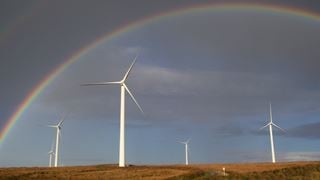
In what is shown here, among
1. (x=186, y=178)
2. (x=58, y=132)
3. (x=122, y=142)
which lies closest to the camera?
(x=186, y=178)

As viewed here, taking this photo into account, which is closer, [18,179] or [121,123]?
[18,179]

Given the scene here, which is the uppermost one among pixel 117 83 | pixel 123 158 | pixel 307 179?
pixel 117 83

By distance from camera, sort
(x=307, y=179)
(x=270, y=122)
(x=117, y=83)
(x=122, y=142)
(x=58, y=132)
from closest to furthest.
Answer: (x=307, y=179) → (x=122, y=142) → (x=117, y=83) → (x=58, y=132) → (x=270, y=122)

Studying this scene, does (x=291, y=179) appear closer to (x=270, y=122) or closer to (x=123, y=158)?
(x=123, y=158)

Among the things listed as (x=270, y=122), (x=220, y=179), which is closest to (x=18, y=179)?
(x=220, y=179)

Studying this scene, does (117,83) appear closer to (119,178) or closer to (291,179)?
(119,178)

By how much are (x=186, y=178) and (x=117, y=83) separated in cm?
3993

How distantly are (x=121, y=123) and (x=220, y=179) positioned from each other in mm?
38761

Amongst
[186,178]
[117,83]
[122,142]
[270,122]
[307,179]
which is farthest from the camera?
[270,122]

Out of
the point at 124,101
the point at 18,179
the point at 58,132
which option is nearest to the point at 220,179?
the point at 18,179

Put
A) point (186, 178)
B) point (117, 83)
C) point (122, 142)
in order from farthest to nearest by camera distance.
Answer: point (117, 83) < point (122, 142) < point (186, 178)

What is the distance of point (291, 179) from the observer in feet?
163

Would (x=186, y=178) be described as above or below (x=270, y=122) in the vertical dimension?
below

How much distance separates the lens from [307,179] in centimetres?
4897
